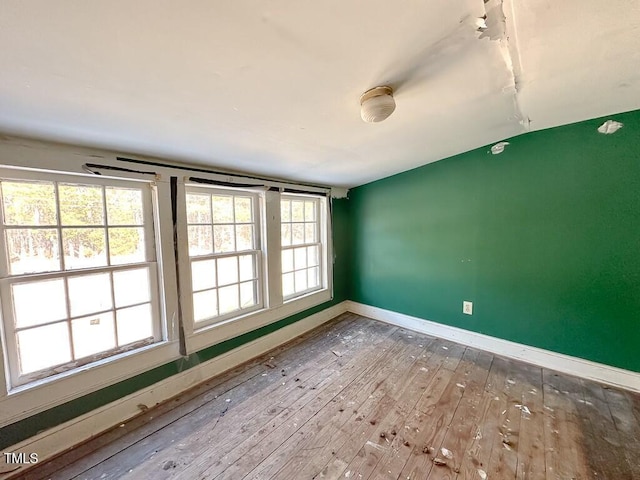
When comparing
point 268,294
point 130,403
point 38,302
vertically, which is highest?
point 38,302

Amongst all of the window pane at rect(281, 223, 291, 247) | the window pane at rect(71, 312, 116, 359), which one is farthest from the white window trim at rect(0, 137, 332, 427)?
the window pane at rect(281, 223, 291, 247)

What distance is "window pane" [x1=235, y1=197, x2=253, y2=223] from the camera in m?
2.57

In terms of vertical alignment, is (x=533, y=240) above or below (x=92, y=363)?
above

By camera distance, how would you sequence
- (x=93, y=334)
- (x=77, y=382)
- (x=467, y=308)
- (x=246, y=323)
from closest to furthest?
(x=77, y=382)
(x=93, y=334)
(x=246, y=323)
(x=467, y=308)

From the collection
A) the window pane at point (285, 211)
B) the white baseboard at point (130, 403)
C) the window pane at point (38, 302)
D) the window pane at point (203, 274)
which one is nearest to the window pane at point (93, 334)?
the window pane at point (38, 302)

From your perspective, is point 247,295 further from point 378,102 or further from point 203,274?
point 378,102

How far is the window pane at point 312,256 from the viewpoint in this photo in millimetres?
3473

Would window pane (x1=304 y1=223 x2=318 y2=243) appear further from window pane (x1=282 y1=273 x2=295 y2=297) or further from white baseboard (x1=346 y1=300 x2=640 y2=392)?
white baseboard (x1=346 y1=300 x2=640 y2=392)

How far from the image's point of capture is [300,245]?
3287mm


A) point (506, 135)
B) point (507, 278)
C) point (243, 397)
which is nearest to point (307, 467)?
point (243, 397)

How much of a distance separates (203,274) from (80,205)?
984mm

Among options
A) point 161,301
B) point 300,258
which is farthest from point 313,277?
point 161,301

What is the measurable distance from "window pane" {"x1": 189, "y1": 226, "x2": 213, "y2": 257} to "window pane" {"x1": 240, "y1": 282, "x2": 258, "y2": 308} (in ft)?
1.76

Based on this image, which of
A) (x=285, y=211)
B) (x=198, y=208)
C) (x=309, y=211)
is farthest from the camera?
(x=309, y=211)
